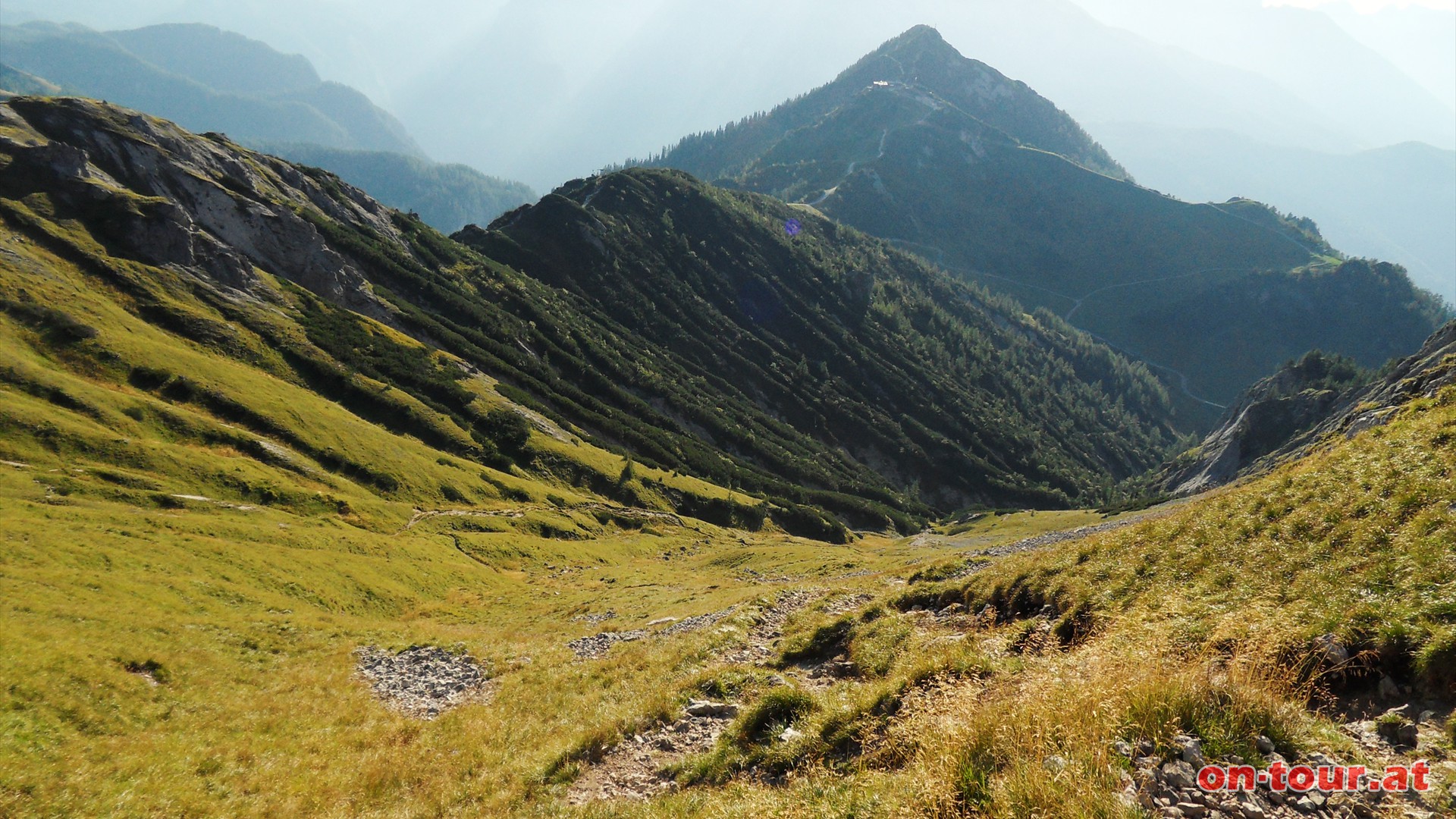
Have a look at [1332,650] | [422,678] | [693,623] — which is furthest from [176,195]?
[1332,650]

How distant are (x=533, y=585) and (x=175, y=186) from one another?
128414 mm

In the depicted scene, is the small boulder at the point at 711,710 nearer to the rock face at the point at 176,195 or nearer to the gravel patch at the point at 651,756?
the gravel patch at the point at 651,756

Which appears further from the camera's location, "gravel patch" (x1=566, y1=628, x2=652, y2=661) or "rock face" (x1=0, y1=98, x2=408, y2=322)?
"rock face" (x1=0, y1=98, x2=408, y2=322)

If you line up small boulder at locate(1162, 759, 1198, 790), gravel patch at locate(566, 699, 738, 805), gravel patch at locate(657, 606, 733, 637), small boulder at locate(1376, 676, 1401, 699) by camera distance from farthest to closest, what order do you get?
gravel patch at locate(657, 606, 733, 637) < gravel patch at locate(566, 699, 738, 805) < small boulder at locate(1376, 676, 1401, 699) < small boulder at locate(1162, 759, 1198, 790)

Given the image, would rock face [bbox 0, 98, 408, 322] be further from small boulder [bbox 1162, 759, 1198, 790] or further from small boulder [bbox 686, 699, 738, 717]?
small boulder [bbox 1162, 759, 1198, 790]

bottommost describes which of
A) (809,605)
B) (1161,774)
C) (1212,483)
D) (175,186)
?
(1212,483)

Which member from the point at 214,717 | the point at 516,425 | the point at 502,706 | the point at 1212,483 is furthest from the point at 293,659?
the point at 1212,483

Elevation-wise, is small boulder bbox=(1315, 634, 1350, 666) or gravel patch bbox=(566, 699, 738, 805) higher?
small boulder bbox=(1315, 634, 1350, 666)

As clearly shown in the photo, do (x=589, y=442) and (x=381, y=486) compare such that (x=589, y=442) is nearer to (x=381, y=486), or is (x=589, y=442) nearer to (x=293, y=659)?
(x=381, y=486)

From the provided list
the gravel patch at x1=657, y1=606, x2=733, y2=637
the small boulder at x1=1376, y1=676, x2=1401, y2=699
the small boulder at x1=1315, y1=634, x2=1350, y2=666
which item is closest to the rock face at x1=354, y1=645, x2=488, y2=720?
the gravel patch at x1=657, y1=606, x2=733, y2=637

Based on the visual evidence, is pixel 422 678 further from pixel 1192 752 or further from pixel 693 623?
pixel 1192 752

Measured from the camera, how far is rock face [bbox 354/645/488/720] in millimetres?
24359

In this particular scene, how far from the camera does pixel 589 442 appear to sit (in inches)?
5561

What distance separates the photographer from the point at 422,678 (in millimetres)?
27625
